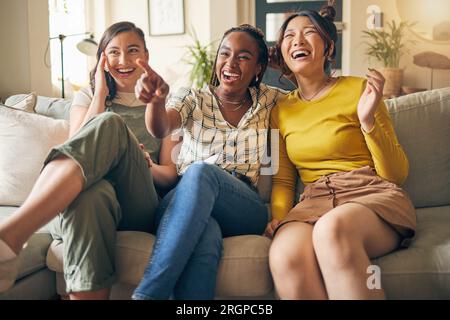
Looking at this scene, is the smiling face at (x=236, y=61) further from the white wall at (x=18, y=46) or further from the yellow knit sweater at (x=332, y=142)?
the white wall at (x=18, y=46)

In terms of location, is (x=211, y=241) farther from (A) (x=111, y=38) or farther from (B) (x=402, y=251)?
(A) (x=111, y=38)

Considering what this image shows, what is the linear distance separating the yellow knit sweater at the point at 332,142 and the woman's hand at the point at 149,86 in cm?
44

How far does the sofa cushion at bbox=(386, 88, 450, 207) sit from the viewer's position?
5.28 feet

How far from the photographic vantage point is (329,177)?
1369 mm

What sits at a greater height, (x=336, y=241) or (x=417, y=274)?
(x=336, y=241)

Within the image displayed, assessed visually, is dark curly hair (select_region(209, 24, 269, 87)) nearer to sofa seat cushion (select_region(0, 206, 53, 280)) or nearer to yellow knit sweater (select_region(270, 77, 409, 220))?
yellow knit sweater (select_region(270, 77, 409, 220))

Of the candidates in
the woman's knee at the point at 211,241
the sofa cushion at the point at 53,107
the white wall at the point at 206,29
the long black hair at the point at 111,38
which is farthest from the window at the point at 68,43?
the woman's knee at the point at 211,241

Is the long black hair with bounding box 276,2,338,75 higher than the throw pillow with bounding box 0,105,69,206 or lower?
higher

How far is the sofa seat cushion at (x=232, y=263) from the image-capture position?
120cm

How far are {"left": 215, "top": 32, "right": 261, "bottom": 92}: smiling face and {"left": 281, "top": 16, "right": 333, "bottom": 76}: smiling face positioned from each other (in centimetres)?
12

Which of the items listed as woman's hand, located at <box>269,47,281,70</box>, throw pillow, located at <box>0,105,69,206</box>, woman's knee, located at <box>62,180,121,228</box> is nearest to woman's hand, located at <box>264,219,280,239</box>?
woman's knee, located at <box>62,180,121,228</box>

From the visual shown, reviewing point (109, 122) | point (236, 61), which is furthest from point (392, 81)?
point (109, 122)

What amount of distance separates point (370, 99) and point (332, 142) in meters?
0.18

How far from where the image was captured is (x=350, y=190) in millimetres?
1315
